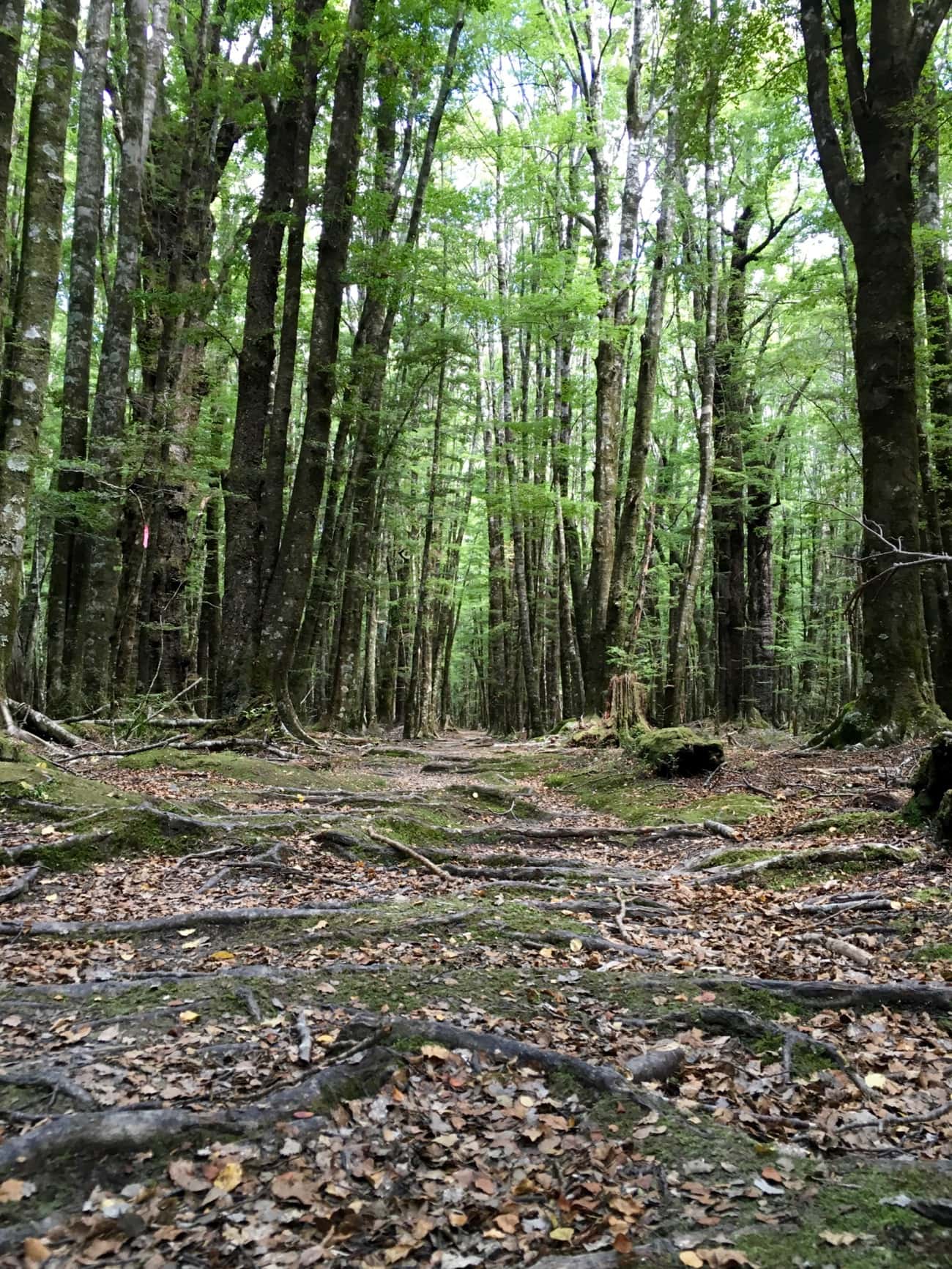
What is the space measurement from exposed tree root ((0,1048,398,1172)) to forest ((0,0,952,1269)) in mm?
14

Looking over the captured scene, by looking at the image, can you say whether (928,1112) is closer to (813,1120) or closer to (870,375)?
(813,1120)

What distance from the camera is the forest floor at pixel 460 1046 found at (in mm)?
2262

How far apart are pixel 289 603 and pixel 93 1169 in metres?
8.74

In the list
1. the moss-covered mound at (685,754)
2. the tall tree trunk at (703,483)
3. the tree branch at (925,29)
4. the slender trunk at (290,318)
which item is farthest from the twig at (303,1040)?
the tree branch at (925,29)

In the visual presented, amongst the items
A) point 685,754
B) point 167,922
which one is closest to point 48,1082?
point 167,922

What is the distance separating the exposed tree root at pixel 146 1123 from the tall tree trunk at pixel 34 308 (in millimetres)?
5591

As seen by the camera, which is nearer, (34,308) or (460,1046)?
(460,1046)

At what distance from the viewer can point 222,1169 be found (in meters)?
2.43

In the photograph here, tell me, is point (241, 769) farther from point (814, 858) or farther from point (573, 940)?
point (814, 858)

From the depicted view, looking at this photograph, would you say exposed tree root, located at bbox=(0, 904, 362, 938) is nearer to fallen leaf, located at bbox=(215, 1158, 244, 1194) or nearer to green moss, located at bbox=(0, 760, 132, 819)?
green moss, located at bbox=(0, 760, 132, 819)

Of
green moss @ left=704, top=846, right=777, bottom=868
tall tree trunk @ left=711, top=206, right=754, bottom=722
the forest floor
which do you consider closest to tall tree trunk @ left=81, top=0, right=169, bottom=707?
the forest floor

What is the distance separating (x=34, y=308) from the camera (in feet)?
24.2

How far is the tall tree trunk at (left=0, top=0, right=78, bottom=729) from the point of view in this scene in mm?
7062

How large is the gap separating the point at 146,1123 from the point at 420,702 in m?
22.2
